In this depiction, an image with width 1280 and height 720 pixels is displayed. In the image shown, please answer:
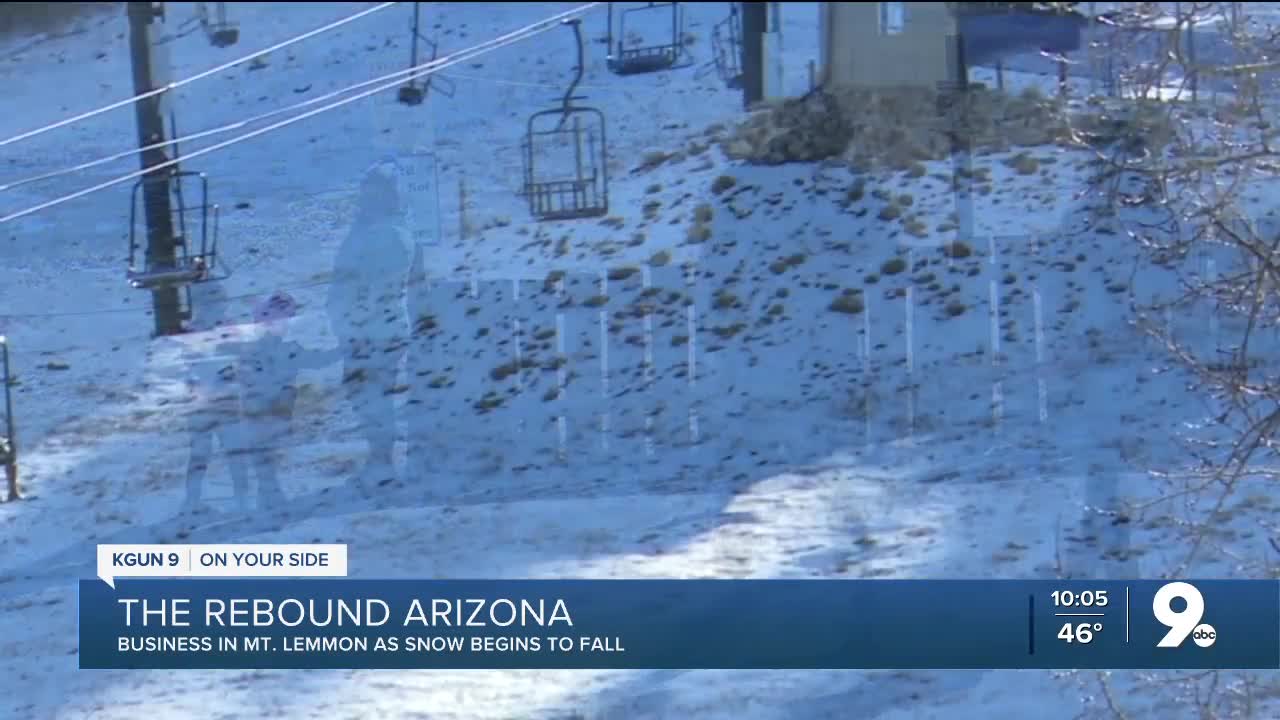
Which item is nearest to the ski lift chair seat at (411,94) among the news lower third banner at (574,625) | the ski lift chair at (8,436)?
the ski lift chair at (8,436)

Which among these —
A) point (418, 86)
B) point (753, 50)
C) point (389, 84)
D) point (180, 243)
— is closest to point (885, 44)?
point (753, 50)

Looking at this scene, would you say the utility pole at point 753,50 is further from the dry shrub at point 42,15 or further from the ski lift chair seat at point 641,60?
the dry shrub at point 42,15

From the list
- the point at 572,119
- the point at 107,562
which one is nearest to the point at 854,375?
the point at 572,119

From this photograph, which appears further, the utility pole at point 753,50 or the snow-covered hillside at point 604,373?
the utility pole at point 753,50

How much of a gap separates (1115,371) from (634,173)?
6.51ft

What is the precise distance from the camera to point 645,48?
6602mm

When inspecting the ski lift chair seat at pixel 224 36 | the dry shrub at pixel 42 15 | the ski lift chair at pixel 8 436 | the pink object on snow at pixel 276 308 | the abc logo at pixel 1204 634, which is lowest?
the abc logo at pixel 1204 634

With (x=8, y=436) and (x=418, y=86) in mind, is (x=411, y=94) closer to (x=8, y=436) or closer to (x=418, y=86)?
(x=418, y=86)

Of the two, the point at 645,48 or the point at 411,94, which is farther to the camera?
the point at 645,48

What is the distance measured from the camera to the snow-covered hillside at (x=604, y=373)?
554cm

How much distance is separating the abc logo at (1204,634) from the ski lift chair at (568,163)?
2674 mm

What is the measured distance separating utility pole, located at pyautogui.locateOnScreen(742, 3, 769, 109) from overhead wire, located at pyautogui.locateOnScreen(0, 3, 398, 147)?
1.52 m

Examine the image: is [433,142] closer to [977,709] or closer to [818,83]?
[818,83]

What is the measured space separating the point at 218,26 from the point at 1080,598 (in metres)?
4.17
